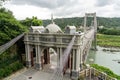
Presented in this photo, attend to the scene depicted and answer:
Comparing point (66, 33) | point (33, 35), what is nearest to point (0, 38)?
point (33, 35)

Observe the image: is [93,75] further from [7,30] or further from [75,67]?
[7,30]

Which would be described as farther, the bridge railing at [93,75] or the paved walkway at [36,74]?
the bridge railing at [93,75]

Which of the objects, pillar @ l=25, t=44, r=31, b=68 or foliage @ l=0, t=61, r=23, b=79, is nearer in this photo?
foliage @ l=0, t=61, r=23, b=79

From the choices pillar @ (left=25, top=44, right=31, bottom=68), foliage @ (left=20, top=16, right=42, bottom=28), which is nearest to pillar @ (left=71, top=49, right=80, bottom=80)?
pillar @ (left=25, top=44, right=31, bottom=68)

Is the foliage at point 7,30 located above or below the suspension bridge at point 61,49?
above

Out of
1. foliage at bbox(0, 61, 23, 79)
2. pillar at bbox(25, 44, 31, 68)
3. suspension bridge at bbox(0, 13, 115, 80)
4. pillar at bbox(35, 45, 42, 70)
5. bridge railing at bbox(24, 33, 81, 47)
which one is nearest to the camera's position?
suspension bridge at bbox(0, 13, 115, 80)

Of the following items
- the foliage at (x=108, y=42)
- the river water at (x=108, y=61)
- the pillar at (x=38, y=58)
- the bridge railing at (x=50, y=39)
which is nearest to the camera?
the bridge railing at (x=50, y=39)

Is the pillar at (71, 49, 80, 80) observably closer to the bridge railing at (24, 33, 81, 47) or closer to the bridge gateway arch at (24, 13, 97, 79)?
the bridge gateway arch at (24, 13, 97, 79)

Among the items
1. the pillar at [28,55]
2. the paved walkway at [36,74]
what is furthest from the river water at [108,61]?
the pillar at [28,55]

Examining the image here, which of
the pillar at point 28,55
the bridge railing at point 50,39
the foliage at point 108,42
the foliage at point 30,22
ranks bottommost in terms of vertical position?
the foliage at point 108,42

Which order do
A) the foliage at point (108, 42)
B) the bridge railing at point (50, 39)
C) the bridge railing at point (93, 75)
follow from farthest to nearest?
the foliage at point (108, 42) < the bridge railing at point (93, 75) < the bridge railing at point (50, 39)

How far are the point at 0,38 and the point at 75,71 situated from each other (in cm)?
737

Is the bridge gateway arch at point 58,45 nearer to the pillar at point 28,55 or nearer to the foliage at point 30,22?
the pillar at point 28,55

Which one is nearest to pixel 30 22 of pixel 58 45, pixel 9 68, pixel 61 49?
pixel 9 68
